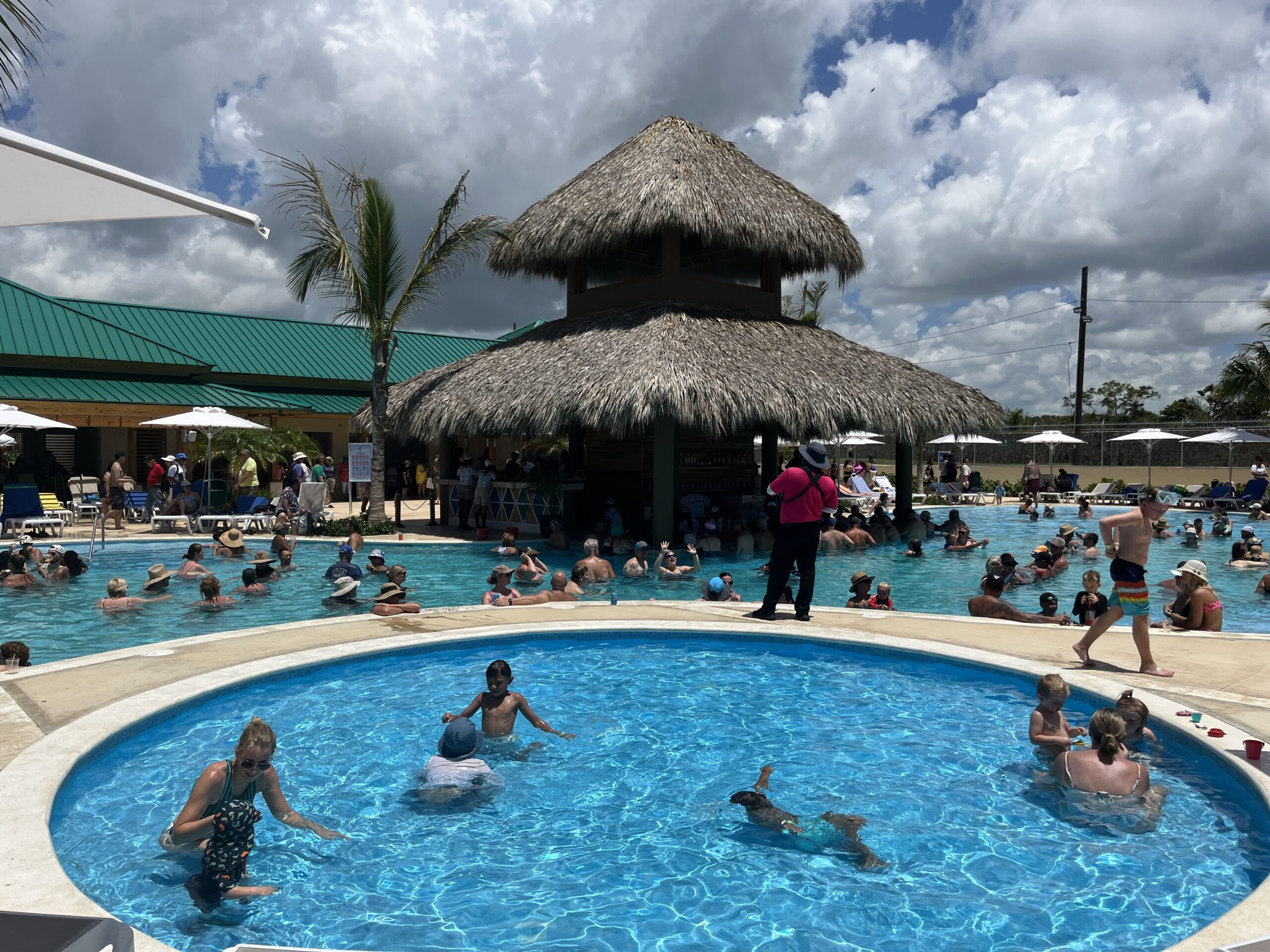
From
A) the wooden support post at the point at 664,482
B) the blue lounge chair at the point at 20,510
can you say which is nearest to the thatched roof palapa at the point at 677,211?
the wooden support post at the point at 664,482

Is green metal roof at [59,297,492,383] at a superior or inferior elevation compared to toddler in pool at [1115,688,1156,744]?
superior

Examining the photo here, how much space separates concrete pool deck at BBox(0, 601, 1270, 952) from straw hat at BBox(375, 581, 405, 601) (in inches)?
45.2

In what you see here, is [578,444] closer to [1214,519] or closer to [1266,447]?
[1214,519]

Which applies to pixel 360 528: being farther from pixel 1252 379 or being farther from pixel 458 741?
pixel 1252 379

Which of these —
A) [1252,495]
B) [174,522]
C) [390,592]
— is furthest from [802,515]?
[1252,495]

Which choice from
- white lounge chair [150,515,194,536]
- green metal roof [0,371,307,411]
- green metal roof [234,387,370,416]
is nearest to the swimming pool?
white lounge chair [150,515,194,536]

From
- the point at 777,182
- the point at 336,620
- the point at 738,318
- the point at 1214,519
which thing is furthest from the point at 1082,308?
the point at 336,620

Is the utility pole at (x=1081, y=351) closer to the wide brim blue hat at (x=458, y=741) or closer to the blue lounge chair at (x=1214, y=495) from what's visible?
the blue lounge chair at (x=1214, y=495)

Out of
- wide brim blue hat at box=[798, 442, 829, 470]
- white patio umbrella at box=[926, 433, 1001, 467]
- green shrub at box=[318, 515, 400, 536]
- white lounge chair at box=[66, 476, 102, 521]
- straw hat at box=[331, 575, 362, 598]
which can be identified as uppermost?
white patio umbrella at box=[926, 433, 1001, 467]

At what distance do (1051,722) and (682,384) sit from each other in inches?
367

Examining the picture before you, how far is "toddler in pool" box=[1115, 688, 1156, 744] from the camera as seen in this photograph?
5512mm

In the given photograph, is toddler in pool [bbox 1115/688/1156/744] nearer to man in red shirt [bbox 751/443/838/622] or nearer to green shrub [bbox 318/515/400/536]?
man in red shirt [bbox 751/443/838/622]

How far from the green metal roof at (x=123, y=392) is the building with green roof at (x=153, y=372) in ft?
0.13

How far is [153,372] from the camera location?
23.6 metres
